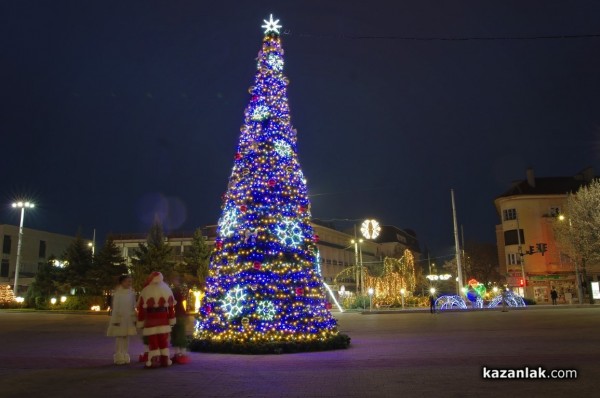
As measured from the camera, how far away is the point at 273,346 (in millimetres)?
11969

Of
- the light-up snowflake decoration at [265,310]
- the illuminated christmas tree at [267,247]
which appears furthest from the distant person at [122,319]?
the light-up snowflake decoration at [265,310]

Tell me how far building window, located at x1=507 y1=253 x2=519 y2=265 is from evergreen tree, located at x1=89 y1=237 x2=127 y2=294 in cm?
4025

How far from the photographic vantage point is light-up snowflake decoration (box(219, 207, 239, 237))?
A: 13.6 metres

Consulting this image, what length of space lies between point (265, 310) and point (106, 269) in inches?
1468

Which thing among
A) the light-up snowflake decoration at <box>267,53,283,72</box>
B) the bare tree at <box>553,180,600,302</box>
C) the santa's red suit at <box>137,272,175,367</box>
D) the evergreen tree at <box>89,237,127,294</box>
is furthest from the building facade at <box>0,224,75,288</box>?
the santa's red suit at <box>137,272,175,367</box>

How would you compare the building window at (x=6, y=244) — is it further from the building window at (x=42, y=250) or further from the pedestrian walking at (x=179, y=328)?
the pedestrian walking at (x=179, y=328)

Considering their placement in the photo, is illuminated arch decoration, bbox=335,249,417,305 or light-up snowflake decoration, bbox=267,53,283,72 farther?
illuminated arch decoration, bbox=335,249,417,305

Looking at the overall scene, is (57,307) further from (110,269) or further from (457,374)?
(457,374)

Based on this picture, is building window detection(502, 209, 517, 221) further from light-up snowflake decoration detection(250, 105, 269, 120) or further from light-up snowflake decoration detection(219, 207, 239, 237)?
light-up snowflake decoration detection(219, 207, 239, 237)

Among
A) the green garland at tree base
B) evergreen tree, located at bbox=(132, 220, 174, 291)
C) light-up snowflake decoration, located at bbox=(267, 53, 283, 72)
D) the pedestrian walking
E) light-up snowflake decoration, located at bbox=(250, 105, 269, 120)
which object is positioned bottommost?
the green garland at tree base

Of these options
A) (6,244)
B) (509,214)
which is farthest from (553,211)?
(6,244)

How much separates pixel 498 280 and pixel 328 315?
6532cm

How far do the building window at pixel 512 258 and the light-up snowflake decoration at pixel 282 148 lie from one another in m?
49.2

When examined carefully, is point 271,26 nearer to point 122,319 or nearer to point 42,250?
point 122,319
